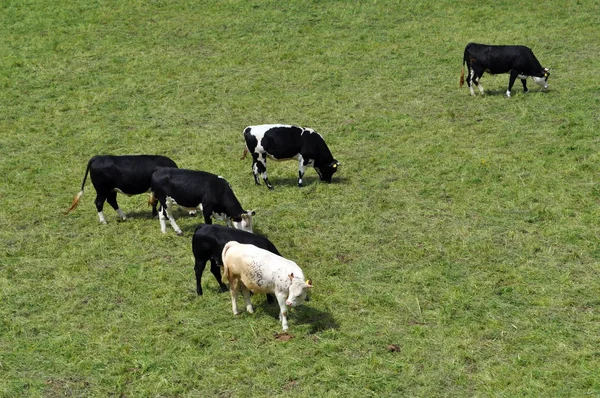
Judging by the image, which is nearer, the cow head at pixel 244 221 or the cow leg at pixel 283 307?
the cow leg at pixel 283 307

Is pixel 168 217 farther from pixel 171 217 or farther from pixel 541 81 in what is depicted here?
pixel 541 81

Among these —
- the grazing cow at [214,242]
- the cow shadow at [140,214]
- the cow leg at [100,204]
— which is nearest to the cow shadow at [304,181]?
the cow shadow at [140,214]

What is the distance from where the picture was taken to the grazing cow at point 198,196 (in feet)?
46.4

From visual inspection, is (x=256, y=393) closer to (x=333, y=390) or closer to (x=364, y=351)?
(x=333, y=390)

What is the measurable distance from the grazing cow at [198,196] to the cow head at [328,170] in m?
3.49

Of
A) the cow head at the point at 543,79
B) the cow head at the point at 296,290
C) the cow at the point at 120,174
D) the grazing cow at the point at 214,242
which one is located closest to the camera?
the cow head at the point at 296,290

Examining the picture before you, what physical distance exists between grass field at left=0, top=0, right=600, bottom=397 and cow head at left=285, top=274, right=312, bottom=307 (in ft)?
1.85

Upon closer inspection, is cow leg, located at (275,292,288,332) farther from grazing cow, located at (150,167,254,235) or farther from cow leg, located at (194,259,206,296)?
grazing cow, located at (150,167,254,235)

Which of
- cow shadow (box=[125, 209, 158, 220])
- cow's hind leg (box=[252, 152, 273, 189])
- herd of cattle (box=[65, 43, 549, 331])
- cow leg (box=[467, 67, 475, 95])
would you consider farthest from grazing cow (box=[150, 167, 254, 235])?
cow leg (box=[467, 67, 475, 95])

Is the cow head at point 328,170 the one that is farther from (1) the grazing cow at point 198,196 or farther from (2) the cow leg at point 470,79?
(2) the cow leg at point 470,79

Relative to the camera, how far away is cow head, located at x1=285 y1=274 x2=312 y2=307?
10844mm

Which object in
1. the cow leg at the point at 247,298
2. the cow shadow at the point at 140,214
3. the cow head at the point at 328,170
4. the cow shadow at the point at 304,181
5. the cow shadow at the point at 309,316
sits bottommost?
the cow shadow at the point at 304,181

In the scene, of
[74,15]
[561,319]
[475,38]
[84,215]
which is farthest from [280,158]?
[74,15]

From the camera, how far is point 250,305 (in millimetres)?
11750
